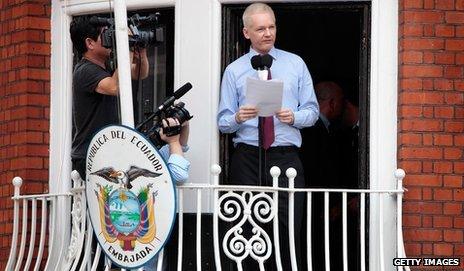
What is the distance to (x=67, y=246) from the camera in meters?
11.8

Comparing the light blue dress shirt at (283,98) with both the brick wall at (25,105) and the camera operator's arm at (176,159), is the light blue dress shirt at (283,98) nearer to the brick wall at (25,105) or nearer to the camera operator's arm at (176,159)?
the camera operator's arm at (176,159)

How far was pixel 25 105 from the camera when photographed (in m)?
12.1

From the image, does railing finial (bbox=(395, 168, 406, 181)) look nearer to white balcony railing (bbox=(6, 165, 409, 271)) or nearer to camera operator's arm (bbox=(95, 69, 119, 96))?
white balcony railing (bbox=(6, 165, 409, 271))

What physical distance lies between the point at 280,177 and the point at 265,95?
639 millimetres

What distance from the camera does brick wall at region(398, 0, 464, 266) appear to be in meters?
11.0

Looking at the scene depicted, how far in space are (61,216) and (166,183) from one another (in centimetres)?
148

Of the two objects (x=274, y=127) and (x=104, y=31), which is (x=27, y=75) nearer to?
(x=104, y=31)

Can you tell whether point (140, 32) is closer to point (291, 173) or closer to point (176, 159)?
point (176, 159)

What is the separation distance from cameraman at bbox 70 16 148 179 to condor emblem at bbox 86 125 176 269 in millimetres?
489

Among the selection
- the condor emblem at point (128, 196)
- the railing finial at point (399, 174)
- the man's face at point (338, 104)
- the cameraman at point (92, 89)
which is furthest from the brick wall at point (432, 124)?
the cameraman at point (92, 89)

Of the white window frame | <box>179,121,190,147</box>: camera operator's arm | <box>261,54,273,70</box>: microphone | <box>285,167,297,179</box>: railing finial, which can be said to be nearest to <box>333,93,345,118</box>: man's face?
the white window frame

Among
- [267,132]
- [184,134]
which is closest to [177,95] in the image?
[184,134]

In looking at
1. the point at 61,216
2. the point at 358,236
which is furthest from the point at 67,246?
the point at 358,236

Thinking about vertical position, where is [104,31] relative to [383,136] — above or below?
above
